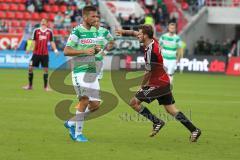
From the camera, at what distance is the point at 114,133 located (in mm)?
14391

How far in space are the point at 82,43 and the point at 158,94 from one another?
5.77 ft

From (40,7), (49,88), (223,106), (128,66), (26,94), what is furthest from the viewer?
(40,7)

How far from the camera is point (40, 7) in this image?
45.5 metres

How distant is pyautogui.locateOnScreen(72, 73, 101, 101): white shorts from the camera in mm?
13027

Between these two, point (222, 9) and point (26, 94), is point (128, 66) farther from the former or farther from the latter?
point (26, 94)

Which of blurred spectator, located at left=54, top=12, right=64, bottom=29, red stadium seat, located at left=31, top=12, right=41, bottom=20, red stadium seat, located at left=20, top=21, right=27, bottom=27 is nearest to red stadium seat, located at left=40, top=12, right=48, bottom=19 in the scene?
red stadium seat, located at left=31, top=12, right=41, bottom=20

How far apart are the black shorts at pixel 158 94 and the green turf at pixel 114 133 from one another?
77cm

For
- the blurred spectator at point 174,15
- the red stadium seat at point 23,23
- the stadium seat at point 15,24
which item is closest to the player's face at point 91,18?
the stadium seat at point 15,24

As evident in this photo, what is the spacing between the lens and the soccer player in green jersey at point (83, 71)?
1295 centimetres

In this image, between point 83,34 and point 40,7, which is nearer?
point 83,34

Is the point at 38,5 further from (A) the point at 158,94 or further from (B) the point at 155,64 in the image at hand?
(A) the point at 158,94

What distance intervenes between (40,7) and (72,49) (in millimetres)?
33214

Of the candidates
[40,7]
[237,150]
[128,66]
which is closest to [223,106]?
[237,150]

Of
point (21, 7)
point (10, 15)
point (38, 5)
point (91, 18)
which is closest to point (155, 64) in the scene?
point (91, 18)
